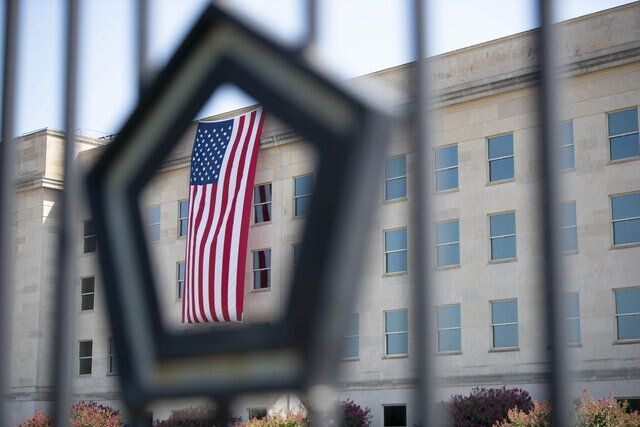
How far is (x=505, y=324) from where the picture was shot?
75.7 ft

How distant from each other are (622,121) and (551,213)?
21458 millimetres

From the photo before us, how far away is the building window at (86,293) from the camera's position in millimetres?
30875

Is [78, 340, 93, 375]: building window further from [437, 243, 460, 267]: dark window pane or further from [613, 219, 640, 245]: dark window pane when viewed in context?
[613, 219, 640, 245]: dark window pane

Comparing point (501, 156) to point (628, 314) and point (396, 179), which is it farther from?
point (628, 314)

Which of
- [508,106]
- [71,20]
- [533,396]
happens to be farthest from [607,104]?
[71,20]

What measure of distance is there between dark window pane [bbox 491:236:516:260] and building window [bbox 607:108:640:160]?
3040mm

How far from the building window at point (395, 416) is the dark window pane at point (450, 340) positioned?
5.95 feet

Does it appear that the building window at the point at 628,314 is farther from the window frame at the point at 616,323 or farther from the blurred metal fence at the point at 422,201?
the blurred metal fence at the point at 422,201

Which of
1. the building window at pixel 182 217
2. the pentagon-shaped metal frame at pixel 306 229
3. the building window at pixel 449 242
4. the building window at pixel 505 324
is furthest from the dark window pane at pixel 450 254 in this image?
the pentagon-shaped metal frame at pixel 306 229

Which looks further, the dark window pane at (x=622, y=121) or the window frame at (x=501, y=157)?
the window frame at (x=501, y=157)

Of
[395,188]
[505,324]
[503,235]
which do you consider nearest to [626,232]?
[503,235]

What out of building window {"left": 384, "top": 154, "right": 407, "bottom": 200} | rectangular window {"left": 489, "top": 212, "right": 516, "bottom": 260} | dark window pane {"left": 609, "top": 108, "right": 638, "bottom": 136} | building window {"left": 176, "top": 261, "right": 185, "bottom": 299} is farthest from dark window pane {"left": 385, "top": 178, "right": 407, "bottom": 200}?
building window {"left": 176, "top": 261, "right": 185, "bottom": 299}

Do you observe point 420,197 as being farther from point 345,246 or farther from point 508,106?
point 508,106

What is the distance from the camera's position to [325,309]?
1.49m
